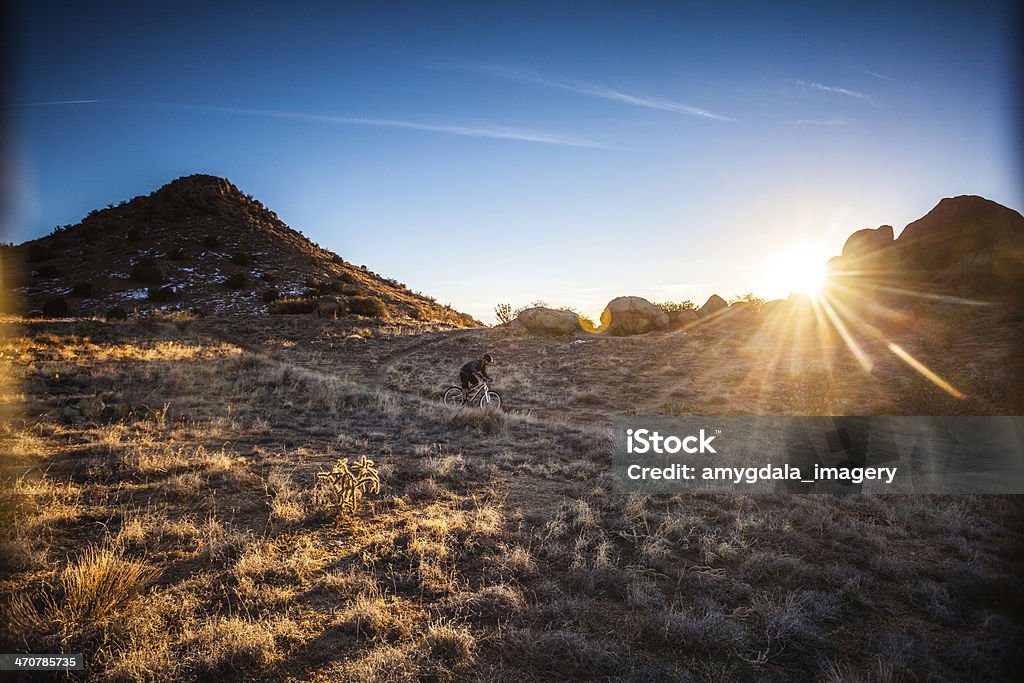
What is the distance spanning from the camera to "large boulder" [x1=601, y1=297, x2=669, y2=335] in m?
33.3

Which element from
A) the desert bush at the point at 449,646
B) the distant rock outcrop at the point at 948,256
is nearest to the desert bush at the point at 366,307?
the distant rock outcrop at the point at 948,256

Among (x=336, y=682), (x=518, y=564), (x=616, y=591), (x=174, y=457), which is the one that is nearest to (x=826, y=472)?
(x=616, y=591)

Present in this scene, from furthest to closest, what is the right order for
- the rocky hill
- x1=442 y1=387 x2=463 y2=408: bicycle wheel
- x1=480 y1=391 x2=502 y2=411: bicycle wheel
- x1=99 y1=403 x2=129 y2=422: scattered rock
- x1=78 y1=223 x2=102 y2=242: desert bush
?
x1=78 y1=223 x2=102 y2=242: desert bush < the rocky hill < x1=442 y1=387 x2=463 y2=408: bicycle wheel < x1=480 y1=391 x2=502 y2=411: bicycle wheel < x1=99 y1=403 x2=129 y2=422: scattered rock

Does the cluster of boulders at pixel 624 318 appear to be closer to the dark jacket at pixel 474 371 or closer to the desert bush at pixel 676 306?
the desert bush at pixel 676 306

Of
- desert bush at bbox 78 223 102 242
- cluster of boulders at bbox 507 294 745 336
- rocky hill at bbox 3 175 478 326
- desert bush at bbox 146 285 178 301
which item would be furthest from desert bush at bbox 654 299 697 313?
desert bush at bbox 78 223 102 242

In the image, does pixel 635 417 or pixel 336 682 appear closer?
pixel 336 682

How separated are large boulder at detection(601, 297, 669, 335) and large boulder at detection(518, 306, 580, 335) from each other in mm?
2851

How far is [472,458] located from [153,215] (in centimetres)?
6881

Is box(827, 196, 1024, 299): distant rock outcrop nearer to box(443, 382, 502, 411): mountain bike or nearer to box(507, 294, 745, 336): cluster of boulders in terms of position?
box(507, 294, 745, 336): cluster of boulders

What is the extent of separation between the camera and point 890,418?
13031 mm

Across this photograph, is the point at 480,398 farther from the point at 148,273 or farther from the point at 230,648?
the point at 148,273

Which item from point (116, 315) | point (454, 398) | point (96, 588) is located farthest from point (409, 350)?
point (96, 588)

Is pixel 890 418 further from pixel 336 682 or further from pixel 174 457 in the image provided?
pixel 174 457

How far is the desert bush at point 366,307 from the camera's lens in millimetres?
41094
